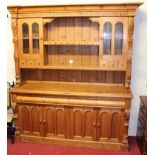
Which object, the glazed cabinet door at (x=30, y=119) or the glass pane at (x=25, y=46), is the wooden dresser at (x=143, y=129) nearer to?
the glazed cabinet door at (x=30, y=119)

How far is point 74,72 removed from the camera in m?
3.37

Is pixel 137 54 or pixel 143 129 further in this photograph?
pixel 137 54

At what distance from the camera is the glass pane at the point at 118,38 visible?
2918 millimetres

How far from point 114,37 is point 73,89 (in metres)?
0.92

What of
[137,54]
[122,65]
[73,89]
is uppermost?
[137,54]

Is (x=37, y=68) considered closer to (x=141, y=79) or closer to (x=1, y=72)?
(x=141, y=79)

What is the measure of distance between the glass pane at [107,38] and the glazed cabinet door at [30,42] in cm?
89

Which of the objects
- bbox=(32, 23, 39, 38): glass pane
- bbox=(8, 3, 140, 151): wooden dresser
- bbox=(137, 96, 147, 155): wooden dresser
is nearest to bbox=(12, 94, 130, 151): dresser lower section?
bbox=(8, 3, 140, 151): wooden dresser

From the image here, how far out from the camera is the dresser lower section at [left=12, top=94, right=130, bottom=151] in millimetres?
2959

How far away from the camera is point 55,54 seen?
11.1 ft

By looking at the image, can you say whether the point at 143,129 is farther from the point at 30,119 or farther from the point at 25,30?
the point at 25,30

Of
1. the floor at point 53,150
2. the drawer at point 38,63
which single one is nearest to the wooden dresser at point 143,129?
the floor at point 53,150

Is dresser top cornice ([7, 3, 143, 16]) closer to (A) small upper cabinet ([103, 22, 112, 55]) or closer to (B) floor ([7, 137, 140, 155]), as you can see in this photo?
(A) small upper cabinet ([103, 22, 112, 55])

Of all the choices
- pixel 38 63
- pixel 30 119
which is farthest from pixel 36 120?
pixel 38 63
